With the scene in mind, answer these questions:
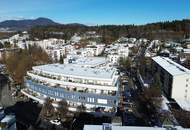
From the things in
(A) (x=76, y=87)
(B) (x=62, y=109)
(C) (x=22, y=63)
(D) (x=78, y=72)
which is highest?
(D) (x=78, y=72)

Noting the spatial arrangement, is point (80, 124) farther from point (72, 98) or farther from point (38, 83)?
point (38, 83)

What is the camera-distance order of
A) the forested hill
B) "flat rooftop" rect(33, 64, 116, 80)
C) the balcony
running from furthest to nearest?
the forested hill → "flat rooftop" rect(33, 64, 116, 80) → the balcony

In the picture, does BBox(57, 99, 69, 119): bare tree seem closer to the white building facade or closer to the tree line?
the white building facade

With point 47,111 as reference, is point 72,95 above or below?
above

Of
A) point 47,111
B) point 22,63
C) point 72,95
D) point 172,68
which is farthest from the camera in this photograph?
point 22,63

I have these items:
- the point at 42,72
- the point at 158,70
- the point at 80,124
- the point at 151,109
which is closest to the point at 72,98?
the point at 80,124

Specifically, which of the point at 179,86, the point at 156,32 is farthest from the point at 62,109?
the point at 156,32

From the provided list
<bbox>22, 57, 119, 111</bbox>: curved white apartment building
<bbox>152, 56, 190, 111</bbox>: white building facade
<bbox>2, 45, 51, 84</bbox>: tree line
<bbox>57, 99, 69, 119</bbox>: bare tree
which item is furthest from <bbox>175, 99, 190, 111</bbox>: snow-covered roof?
<bbox>2, 45, 51, 84</bbox>: tree line

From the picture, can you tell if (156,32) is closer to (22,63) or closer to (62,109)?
(22,63)

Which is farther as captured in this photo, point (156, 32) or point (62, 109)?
point (156, 32)
